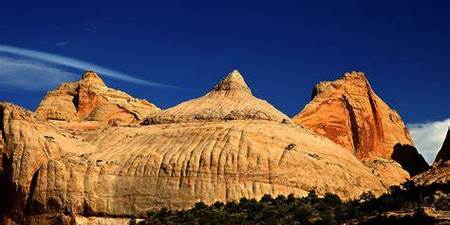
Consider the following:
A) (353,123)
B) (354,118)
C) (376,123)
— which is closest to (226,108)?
(354,118)

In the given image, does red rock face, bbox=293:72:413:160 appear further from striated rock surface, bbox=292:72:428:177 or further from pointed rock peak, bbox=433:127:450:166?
pointed rock peak, bbox=433:127:450:166

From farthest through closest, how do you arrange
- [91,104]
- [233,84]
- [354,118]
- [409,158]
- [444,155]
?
[91,104] < [354,118] < [409,158] < [233,84] < [444,155]

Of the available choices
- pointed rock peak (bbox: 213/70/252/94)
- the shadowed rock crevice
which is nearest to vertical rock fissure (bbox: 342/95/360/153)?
the shadowed rock crevice

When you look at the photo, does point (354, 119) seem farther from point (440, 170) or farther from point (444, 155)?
point (440, 170)

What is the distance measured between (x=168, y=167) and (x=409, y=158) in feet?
169

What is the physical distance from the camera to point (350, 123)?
15388 cm

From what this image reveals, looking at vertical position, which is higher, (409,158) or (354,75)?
(354,75)

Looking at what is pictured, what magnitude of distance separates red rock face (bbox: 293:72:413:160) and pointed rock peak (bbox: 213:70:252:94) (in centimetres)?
1525

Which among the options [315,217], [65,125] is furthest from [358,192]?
[65,125]

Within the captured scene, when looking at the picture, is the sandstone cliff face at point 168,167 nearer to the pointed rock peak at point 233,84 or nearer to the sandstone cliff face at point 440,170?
the sandstone cliff face at point 440,170

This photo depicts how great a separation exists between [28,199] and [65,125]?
100 ft

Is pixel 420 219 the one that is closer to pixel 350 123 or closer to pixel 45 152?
pixel 45 152

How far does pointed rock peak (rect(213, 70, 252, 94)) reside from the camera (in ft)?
427

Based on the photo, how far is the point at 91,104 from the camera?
164 m
